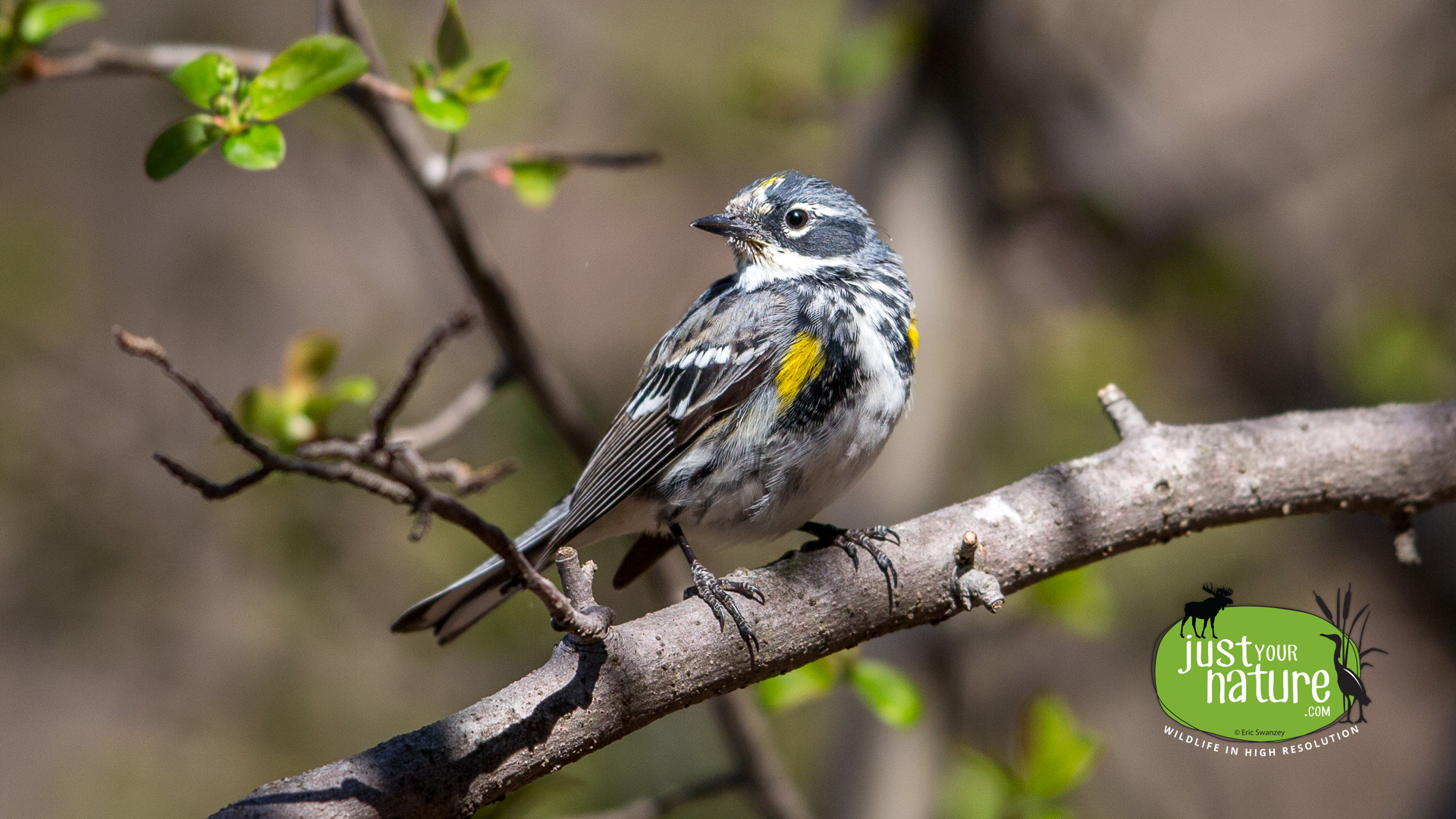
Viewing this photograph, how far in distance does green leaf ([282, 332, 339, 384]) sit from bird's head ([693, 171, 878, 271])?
1.26m

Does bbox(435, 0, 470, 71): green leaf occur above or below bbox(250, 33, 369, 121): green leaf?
above

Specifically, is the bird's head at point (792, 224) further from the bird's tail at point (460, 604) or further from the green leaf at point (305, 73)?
the green leaf at point (305, 73)

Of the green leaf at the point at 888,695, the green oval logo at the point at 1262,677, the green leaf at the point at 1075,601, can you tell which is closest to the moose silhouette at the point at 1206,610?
the green oval logo at the point at 1262,677

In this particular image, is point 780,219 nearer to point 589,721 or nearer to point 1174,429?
point 1174,429

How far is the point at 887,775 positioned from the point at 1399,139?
6098mm

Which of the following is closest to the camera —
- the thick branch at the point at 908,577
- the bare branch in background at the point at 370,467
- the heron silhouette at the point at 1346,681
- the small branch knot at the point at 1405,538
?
the bare branch in background at the point at 370,467

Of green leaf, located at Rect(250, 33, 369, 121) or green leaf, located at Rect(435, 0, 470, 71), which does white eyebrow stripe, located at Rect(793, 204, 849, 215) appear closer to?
green leaf, located at Rect(435, 0, 470, 71)

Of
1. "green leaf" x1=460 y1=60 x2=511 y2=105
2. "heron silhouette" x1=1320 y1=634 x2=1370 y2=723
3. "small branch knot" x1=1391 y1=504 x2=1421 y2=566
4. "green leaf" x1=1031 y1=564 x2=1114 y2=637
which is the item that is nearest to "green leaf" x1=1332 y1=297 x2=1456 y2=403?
"small branch knot" x1=1391 y1=504 x2=1421 y2=566

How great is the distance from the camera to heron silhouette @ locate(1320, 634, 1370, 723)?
3.26 m

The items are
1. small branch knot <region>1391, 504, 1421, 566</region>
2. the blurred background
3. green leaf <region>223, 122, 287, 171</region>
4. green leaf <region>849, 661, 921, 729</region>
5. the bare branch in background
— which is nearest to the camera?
the bare branch in background

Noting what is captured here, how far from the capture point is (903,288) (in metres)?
3.56

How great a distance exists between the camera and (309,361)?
3.16 meters

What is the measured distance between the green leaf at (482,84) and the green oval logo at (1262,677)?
2727mm

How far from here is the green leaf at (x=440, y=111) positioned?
261 cm
